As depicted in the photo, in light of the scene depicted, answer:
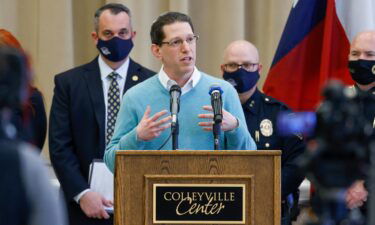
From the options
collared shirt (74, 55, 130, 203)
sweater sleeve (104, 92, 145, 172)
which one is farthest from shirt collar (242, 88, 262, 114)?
sweater sleeve (104, 92, 145, 172)

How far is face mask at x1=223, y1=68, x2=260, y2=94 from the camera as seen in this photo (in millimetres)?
5746

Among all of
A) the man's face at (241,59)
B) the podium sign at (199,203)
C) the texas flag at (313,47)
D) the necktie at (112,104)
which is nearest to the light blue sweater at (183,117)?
the podium sign at (199,203)

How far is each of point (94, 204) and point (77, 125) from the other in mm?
575

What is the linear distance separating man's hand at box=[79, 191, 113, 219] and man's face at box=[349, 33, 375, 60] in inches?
69.2

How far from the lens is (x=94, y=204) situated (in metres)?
5.43

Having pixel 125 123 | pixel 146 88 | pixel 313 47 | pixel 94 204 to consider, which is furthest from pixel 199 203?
pixel 313 47

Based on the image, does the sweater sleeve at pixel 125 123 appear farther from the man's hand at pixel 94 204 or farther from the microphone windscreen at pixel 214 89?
the man's hand at pixel 94 204

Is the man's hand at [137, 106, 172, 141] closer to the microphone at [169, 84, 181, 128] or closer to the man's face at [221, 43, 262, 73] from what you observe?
the microphone at [169, 84, 181, 128]

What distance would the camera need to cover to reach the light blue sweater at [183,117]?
4516 mm

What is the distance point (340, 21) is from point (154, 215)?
3107 millimetres

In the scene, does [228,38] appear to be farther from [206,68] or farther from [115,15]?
[115,15]

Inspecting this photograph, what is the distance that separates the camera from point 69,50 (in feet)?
24.4

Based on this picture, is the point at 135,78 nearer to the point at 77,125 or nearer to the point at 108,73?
the point at 108,73

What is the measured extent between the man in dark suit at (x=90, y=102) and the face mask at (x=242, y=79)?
21.3 inches
